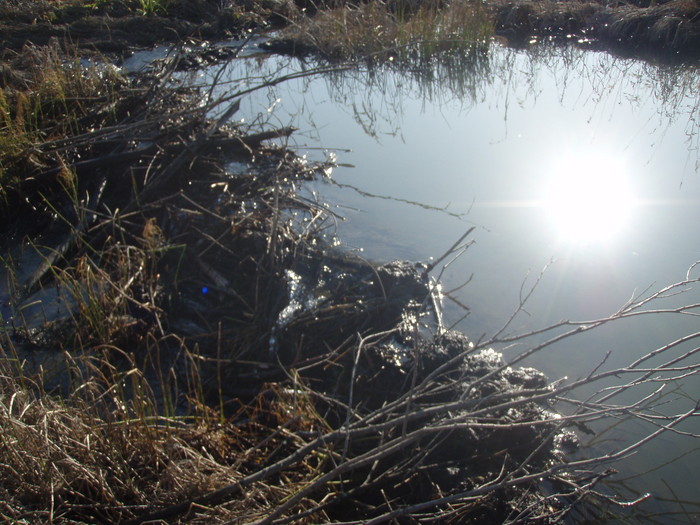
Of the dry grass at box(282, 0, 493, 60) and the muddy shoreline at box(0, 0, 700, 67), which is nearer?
the dry grass at box(282, 0, 493, 60)

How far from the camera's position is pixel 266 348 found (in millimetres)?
2555

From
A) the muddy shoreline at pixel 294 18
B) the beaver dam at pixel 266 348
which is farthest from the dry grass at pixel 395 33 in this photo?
the beaver dam at pixel 266 348

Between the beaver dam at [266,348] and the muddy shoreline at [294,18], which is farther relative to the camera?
the muddy shoreline at [294,18]

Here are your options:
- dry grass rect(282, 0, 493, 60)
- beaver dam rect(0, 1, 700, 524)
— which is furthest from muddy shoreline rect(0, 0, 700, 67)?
beaver dam rect(0, 1, 700, 524)

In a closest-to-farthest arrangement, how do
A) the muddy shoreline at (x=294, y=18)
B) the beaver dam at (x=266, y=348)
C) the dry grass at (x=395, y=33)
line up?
the beaver dam at (x=266, y=348)
the dry grass at (x=395, y=33)
the muddy shoreline at (x=294, y=18)

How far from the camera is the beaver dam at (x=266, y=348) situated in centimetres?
175

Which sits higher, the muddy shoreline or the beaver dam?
the muddy shoreline

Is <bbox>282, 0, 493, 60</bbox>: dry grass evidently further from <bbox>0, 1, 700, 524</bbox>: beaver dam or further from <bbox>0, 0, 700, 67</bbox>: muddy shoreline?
<bbox>0, 1, 700, 524</bbox>: beaver dam

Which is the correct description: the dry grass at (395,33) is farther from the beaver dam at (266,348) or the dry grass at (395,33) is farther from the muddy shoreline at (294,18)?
the beaver dam at (266,348)

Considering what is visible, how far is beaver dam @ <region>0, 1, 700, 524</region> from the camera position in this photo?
1.75 m

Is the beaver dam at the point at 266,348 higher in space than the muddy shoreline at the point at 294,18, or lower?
lower

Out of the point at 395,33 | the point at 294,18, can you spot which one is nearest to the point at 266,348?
the point at 395,33

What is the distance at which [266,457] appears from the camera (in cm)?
196

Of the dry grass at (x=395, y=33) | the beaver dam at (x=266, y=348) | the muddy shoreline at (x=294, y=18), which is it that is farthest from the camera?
the muddy shoreline at (x=294, y=18)
